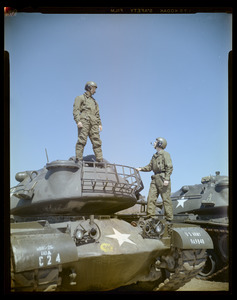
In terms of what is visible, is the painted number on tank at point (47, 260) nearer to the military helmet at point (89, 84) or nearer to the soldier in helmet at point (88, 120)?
the soldier in helmet at point (88, 120)

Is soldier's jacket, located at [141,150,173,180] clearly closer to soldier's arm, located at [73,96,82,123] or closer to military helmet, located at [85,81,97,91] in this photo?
soldier's arm, located at [73,96,82,123]

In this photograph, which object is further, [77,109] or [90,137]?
[90,137]

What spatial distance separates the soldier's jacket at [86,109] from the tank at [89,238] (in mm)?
1004

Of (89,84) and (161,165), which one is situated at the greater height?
(89,84)

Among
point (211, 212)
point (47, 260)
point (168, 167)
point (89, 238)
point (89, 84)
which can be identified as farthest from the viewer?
point (211, 212)

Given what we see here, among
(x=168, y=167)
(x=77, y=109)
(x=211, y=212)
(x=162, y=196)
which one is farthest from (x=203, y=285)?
(x=77, y=109)

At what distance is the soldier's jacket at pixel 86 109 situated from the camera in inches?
330

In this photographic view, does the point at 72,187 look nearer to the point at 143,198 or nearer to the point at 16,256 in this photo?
the point at 16,256

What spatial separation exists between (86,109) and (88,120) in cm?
27

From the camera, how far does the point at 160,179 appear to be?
922 centimetres

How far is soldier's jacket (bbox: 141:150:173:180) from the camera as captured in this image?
9.07m

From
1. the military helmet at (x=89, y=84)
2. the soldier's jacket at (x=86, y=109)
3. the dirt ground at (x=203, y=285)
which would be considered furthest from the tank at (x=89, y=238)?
the dirt ground at (x=203, y=285)

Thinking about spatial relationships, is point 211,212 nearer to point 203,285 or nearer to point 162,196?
point 203,285

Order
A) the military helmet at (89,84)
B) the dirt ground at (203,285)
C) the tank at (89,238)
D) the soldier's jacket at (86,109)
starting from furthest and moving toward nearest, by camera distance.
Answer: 1. the dirt ground at (203,285)
2. the military helmet at (89,84)
3. the soldier's jacket at (86,109)
4. the tank at (89,238)
